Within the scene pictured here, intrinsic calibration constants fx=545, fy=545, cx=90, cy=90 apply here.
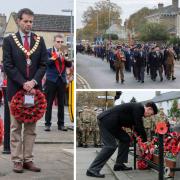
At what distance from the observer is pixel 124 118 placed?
5656 millimetres

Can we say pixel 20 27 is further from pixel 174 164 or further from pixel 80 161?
pixel 174 164

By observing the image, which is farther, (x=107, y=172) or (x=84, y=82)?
(x=107, y=172)

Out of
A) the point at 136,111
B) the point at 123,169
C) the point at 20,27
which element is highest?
the point at 20,27

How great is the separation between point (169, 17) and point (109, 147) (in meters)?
1.51

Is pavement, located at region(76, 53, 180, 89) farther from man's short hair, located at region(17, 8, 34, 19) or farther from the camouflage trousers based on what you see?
the camouflage trousers

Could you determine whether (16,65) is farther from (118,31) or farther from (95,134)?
(95,134)

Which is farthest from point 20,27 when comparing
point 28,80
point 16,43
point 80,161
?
point 80,161

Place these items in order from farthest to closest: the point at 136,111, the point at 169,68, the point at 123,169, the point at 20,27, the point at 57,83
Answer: the point at 57,83
the point at 123,169
the point at 136,111
the point at 20,27
the point at 169,68

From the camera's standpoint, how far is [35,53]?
5.16 metres

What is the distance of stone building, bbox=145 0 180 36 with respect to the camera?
4.74 metres

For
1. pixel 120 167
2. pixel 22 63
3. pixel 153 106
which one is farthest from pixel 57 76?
pixel 153 106

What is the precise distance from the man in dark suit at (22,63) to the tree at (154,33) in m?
1.01

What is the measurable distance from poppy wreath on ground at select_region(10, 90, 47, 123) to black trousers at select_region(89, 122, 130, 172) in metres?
0.73

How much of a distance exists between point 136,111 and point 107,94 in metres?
0.75
